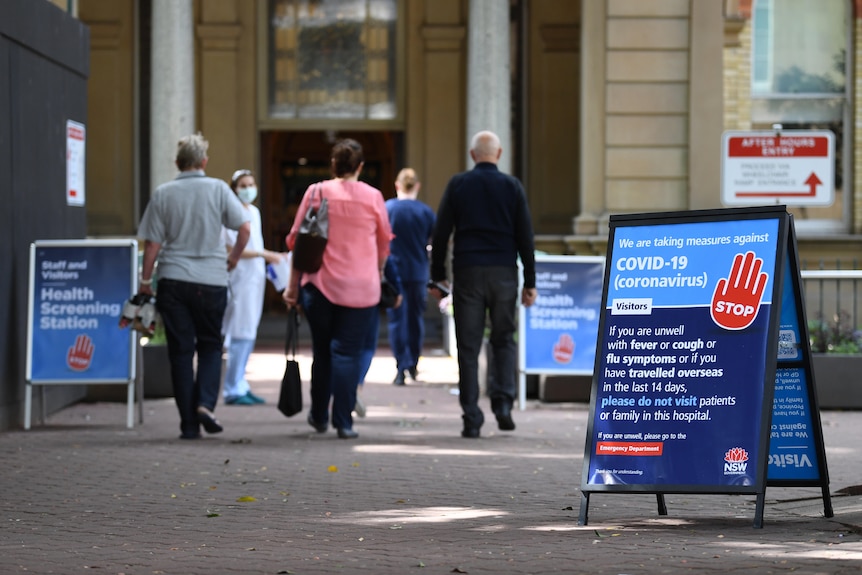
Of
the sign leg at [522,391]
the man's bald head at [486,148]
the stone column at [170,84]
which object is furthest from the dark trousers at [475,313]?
the stone column at [170,84]

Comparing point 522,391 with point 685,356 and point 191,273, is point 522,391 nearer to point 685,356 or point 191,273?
point 191,273

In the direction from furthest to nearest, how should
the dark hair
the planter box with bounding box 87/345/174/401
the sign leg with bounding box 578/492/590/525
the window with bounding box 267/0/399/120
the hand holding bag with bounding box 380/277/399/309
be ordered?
1. the window with bounding box 267/0/399/120
2. the planter box with bounding box 87/345/174/401
3. the hand holding bag with bounding box 380/277/399/309
4. the dark hair
5. the sign leg with bounding box 578/492/590/525

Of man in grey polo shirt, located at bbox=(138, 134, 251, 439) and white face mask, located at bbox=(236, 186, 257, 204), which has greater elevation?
white face mask, located at bbox=(236, 186, 257, 204)

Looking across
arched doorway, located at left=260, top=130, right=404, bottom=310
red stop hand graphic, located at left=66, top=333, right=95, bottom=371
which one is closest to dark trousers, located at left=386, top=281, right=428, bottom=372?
red stop hand graphic, located at left=66, top=333, right=95, bottom=371

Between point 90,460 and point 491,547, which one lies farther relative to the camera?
point 90,460

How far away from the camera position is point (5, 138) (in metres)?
10.5

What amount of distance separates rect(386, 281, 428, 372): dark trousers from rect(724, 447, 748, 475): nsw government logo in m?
8.29

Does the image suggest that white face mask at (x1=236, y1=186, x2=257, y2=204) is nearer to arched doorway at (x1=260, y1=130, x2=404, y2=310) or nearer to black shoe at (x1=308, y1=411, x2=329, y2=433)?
black shoe at (x1=308, y1=411, x2=329, y2=433)

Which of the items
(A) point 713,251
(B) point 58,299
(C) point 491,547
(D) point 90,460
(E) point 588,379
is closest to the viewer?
(C) point 491,547

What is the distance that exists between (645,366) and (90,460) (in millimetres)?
3878

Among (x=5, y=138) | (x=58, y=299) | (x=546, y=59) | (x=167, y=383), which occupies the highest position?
(x=546, y=59)

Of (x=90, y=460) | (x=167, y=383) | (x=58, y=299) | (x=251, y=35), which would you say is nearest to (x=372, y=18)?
(x=251, y=35)

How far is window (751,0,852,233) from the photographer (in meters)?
20.7

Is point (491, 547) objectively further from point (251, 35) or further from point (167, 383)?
point (251, 35)
